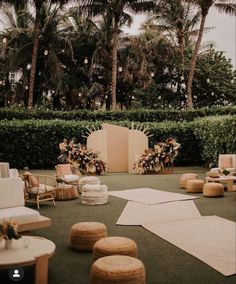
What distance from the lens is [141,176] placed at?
14422 millimetres

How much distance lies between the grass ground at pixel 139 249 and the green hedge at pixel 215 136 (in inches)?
158

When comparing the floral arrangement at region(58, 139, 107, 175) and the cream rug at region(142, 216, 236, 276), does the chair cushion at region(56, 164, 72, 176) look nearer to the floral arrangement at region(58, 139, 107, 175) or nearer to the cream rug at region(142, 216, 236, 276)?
the floral arrangement at region(58, 139, 107, 175)

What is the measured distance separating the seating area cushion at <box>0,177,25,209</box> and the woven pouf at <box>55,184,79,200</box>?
312 centimetres

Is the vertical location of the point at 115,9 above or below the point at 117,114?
above

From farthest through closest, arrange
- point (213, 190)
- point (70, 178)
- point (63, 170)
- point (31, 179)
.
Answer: point (63, 170), point (70, 178), point (213, 190), point (31, 179)

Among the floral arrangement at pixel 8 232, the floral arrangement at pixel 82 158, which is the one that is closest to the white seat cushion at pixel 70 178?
the floral arrangement at pixel 82 158

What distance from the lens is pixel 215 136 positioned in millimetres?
15445

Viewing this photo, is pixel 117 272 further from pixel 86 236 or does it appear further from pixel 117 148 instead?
pixel 117 148

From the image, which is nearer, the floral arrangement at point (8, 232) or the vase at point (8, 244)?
the floral arrangement at point (8, 232)

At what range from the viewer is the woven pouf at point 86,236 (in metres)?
5.75

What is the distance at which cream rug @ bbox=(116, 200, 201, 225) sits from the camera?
7473mm

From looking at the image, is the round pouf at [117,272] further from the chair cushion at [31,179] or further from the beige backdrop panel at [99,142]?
the beige backdrop panel at [99,142]

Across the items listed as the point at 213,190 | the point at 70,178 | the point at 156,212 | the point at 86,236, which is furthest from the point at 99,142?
the point at 86,236

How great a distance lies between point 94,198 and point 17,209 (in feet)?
9.67
